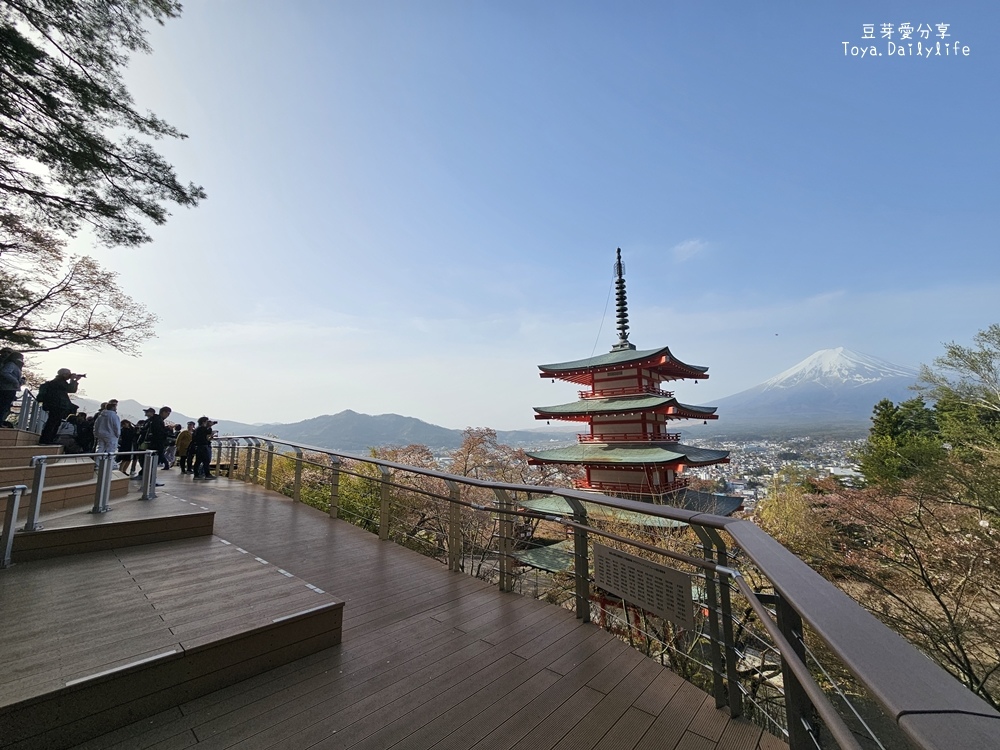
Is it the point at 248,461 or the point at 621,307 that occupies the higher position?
the point at 621,307

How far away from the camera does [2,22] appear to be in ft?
16.1

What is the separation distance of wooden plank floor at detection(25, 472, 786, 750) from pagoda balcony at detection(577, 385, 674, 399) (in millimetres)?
13373

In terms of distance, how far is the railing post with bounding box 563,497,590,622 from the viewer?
3.05 meters

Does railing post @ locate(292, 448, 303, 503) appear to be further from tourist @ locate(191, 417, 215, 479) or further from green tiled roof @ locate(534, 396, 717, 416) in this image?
green tiled roof @ locate(534, 396, 717, 416)

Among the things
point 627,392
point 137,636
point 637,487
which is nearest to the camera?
point 137,636

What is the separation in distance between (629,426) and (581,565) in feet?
42.8

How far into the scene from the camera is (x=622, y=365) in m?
15.5

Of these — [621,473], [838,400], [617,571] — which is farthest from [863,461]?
[838,400]

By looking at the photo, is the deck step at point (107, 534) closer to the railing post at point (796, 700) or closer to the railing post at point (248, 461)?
the railing post at point (248, 461)

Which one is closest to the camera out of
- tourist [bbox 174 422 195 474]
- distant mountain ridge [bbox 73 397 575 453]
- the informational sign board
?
the informational sign board

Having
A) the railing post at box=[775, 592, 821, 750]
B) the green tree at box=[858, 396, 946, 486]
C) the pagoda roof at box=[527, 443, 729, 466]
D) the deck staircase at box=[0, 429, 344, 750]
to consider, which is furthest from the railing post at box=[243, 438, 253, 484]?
the green tree at box=[858, 396, 946, 486]

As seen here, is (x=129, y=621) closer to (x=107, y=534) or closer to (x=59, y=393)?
(x=107, y=534)

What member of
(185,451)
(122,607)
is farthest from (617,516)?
(185,451)

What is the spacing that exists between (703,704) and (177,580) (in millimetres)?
3650
